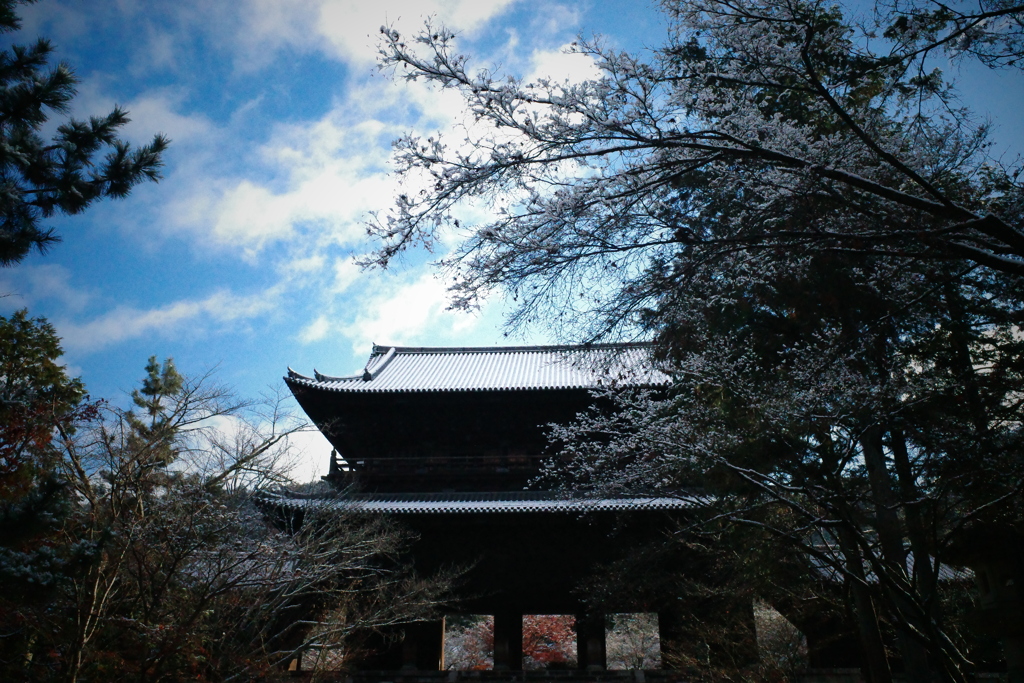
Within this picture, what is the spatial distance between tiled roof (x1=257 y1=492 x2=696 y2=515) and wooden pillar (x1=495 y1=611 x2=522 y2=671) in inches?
82.9

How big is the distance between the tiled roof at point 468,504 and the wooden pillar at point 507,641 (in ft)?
6.91

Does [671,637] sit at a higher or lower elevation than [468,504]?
lower

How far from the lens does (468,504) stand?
10.6 m

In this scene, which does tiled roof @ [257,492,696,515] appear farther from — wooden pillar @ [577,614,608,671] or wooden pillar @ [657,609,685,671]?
wooden pillar @ [577,614,608,671]

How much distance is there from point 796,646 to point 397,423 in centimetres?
812

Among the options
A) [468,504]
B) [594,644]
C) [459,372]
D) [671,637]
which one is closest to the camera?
[671,637]

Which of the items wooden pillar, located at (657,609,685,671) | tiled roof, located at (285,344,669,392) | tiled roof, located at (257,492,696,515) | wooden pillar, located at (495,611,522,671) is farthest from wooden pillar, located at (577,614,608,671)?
tiled roof, located at (285,344,669,392)

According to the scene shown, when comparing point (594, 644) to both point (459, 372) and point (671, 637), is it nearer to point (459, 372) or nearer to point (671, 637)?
point (671, 637)

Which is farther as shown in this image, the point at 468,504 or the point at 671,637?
the point at 468,504

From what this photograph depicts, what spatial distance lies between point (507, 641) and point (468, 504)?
246 cm

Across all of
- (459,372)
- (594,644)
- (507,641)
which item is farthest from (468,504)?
(459,372)

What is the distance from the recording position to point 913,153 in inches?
159

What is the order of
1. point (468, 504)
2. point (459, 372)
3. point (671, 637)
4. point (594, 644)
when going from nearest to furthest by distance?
point (671, 637) → point (594, 644) → point (468, 504) → point (459, 372)

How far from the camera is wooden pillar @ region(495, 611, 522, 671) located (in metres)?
10.2
